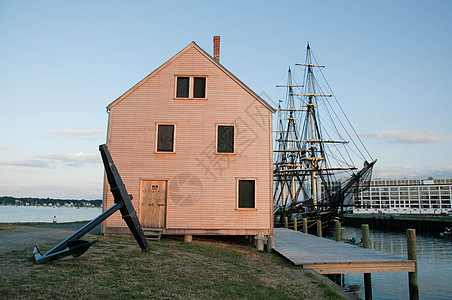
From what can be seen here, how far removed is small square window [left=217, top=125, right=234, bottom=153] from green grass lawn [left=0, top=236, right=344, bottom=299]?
648 cm

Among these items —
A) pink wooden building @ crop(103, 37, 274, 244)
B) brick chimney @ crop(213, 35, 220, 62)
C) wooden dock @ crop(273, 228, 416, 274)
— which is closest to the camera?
wooden dock @ crop(273, 228, 416, 274)

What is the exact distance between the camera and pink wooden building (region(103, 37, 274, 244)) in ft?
56.5

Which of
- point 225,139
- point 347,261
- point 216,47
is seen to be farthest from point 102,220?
point 216,47

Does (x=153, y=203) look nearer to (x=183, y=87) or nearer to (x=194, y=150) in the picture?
(x=194, y=150)

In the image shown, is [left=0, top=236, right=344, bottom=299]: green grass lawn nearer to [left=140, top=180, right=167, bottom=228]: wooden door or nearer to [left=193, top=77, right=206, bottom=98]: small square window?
[left=140, top=180, right=167, bottom=228]: wooden door

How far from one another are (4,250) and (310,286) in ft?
30.2

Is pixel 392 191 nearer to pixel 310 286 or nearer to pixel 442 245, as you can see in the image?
pixel 442 245

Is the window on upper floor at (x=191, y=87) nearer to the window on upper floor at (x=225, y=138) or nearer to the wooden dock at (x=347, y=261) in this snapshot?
the window on upper floor at (x=225, y=138)

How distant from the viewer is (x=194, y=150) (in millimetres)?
17781

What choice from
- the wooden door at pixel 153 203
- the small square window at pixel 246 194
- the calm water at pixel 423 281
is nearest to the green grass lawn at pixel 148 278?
the wooden door at pixel 153 203

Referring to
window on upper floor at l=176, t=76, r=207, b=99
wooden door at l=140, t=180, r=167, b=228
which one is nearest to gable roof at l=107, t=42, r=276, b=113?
window on upper floor at l=176, t=76, r=207, b=99

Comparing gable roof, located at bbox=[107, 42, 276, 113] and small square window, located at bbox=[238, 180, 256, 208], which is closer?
small square window, located at bbox=[238, 180, 256, 208]

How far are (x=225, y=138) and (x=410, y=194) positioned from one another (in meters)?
156

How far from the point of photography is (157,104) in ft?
60.2
